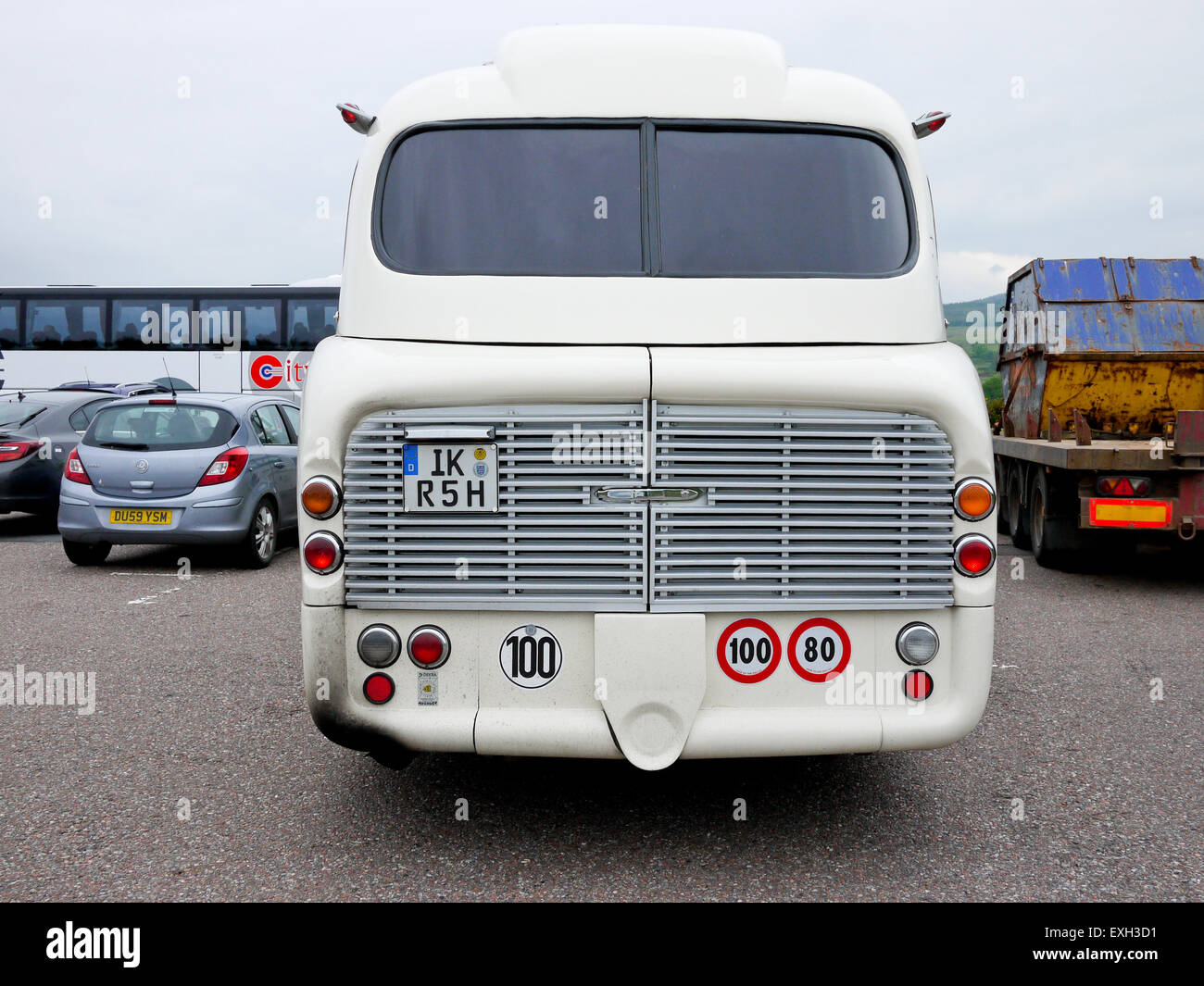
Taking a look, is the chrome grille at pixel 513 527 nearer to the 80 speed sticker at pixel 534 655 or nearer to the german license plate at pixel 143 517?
the 80 speed sticker at pixel 534 655

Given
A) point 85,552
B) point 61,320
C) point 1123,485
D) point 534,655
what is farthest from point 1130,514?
point 61,320

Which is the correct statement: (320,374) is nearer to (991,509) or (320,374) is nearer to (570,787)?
(570,787)

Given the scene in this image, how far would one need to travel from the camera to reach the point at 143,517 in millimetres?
9305

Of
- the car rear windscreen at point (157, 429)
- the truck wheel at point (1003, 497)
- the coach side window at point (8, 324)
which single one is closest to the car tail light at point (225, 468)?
the car rear windscreen at point (157, 429)

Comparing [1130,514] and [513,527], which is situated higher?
[513,527]

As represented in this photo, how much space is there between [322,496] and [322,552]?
179 mm

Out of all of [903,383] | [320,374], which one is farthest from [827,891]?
[320,374]

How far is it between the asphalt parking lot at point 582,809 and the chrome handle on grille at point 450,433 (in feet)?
4.51

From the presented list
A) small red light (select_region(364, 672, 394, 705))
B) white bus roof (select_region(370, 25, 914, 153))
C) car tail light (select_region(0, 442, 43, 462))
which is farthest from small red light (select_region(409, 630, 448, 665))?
car tail light (select_region(0, 442, 43, 462))

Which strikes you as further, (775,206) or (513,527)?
(775,206)

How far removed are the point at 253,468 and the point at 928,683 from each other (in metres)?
7.47

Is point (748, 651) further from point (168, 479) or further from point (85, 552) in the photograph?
point (85, 552)

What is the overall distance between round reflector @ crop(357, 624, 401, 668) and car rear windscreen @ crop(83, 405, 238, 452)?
21.8 feet

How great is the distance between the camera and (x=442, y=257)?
12.8 ft
